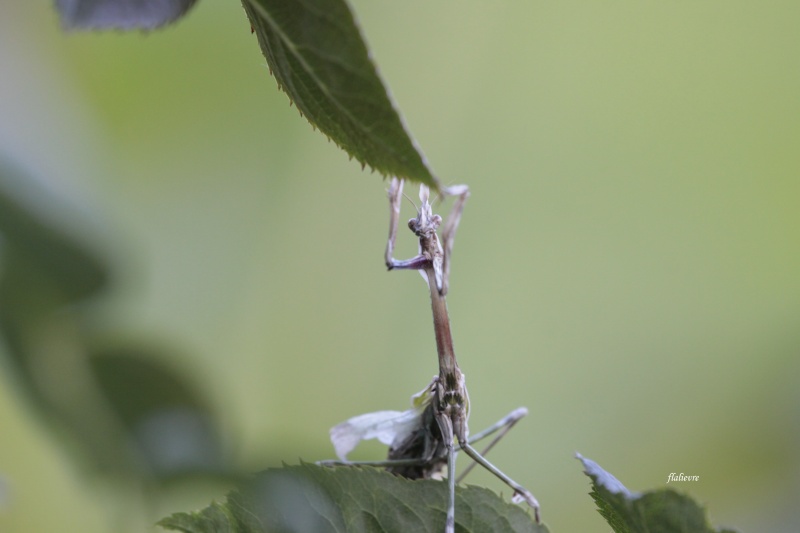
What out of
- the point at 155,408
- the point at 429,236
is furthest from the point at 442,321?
the point at 155,408

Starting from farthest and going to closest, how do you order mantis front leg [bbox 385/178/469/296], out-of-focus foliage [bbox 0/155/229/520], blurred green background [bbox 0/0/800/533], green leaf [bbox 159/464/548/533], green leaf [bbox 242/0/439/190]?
blurred green background [bbox 0/0/800/533] < out-of-focus foliage [bbox 0/155/229/520] < mantis front leg [bbox 385/178/469/296] < green leaf [bbox 159/464/548/533] < green leaf [bbox 242/0/439/190]

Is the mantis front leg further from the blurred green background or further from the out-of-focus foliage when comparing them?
the blurred green background

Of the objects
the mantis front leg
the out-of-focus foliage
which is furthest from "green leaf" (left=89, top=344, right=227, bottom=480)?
the mantis front leg

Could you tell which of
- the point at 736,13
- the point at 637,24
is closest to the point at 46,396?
the point at 637,24

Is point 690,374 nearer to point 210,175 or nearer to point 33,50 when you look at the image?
point 210,175

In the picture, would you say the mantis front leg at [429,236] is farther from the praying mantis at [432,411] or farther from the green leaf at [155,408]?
the green leaf at [155,408]

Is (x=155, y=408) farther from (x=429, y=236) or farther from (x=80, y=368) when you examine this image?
(x=429, y=236)
